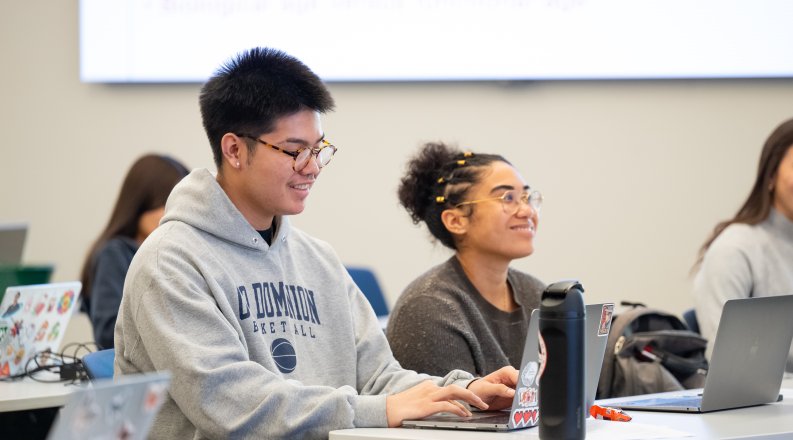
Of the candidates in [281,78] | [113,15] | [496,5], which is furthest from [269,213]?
[113,15]

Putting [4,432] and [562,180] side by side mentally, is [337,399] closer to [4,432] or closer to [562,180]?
[4,432]

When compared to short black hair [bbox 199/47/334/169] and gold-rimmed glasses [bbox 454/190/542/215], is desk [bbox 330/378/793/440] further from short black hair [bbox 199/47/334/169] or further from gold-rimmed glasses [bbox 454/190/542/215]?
gold-rimmed glasses [bbox 454/190/542/215]

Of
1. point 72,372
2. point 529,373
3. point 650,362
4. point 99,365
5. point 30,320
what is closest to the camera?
point 529,373

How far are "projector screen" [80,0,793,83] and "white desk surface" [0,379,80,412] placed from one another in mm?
1954

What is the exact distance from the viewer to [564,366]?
1590 millimetres

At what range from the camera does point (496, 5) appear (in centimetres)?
414

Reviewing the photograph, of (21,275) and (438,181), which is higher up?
(438,181)

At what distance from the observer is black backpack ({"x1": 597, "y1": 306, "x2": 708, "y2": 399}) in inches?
113

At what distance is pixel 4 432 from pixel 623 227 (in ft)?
8.10

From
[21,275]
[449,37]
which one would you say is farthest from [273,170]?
[449,37]

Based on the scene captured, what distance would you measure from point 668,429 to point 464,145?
252 centimetres

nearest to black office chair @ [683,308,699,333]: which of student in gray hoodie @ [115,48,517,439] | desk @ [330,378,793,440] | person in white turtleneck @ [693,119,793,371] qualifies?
person in white turtleneck @ [693,119,793,371]

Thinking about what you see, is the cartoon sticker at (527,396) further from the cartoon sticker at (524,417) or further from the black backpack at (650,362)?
the black backpack at (650,362)

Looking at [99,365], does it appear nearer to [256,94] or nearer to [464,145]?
[256,94]
